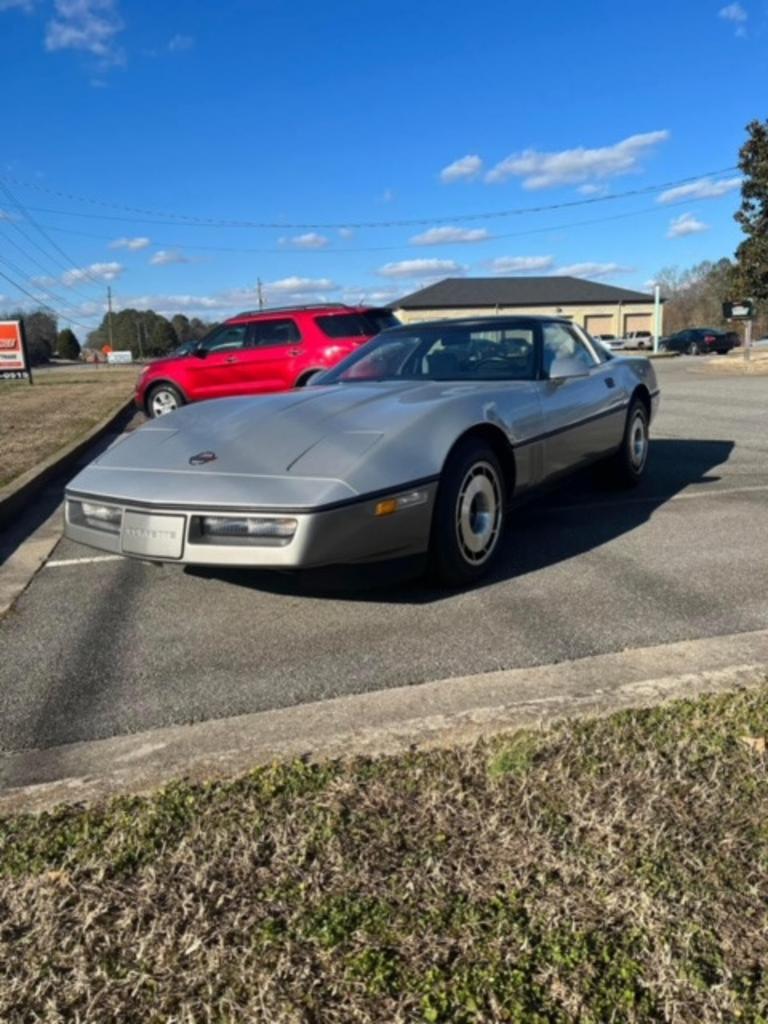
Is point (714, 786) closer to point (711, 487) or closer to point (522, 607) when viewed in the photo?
point (522, 607)

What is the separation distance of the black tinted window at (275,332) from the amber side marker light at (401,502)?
339 inches

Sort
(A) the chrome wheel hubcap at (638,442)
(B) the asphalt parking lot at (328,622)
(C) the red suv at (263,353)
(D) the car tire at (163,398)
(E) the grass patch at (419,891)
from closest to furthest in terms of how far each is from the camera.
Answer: (E) the grass patch at (419,891) < (B) the asphalt parking lot at (328,622) < (A) the chrome wheel hubcap at (638,442) < (C) the red suv at (263,353) < (D) the car tire at (163,398)

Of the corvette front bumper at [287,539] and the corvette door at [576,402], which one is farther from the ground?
the corvette door at [576,402]

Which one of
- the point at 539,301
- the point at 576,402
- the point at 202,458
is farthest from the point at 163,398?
the point at 539,301

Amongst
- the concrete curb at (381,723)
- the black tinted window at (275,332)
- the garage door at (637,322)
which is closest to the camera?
the concrete curb at (381,723)

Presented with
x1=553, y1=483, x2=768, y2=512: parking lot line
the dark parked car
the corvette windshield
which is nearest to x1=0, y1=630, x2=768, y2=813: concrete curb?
the corvette windshield

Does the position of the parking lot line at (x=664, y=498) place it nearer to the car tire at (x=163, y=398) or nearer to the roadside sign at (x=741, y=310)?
the car tire at (x=163, y=398)

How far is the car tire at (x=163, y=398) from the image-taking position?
42.0 ft

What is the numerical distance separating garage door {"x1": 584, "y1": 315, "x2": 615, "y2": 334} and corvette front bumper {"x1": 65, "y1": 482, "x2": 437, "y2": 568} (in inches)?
2704

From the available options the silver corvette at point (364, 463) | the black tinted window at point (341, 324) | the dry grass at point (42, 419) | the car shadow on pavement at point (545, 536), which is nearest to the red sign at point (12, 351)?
the dry grass at point (42, 419)

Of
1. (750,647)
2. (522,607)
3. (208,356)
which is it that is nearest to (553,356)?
(522,607)

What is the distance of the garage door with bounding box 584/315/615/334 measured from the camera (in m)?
68.7

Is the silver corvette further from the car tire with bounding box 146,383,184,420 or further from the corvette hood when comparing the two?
the car tire with bounding box 146,383,184,420

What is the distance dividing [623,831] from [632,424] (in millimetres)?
4541
